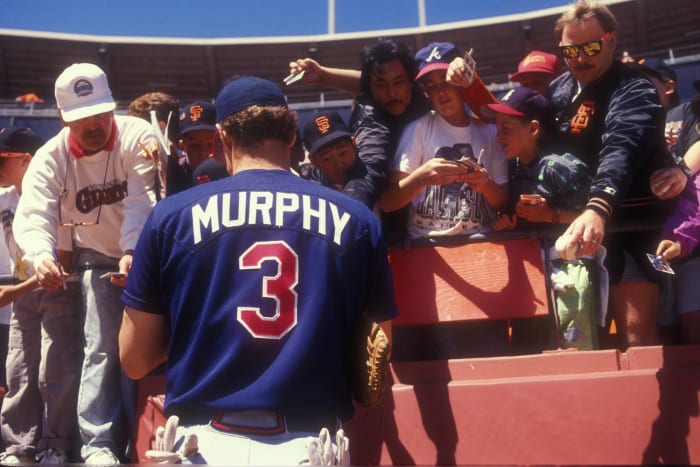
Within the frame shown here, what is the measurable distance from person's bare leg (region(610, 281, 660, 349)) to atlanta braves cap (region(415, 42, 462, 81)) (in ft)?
4.90

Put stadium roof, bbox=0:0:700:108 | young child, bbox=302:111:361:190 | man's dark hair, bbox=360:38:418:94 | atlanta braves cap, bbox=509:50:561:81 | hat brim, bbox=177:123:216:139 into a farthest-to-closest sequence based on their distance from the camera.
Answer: stadium roof, bbox=0:0:700:108
atlanta braves cap, bbox=509:50:561:81
hat brim, bbox=177:123:216:139
man's dark hair, bbox=360:38:418:94
young child, bbox=302:111:361:190

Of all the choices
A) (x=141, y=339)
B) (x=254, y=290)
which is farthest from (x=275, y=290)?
(x=141, y=339)

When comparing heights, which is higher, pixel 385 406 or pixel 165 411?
pixel 165 411

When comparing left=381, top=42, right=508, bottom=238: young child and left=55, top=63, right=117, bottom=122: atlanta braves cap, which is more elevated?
left=55, top=63, right=117, bottom=122: atlanta braves cap

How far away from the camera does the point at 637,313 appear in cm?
342

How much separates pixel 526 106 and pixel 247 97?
6.00ft

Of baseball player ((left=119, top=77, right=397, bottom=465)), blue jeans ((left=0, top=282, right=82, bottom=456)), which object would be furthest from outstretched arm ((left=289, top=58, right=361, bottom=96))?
baseball player ((left=119, top=77, right=397, bottom=465))

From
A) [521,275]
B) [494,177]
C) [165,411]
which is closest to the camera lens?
[165,411]

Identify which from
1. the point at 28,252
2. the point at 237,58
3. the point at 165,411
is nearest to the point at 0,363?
the point at 28,252

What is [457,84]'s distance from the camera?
3916 mm

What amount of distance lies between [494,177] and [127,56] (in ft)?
57.1

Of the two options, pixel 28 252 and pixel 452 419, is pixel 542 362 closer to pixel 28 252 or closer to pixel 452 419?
pixel 452 419

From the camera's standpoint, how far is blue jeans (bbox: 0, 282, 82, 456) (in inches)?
143

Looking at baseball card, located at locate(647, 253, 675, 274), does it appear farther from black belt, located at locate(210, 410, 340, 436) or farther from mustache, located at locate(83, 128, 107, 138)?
mustache, located at locate(83, 128, 107, 138)
